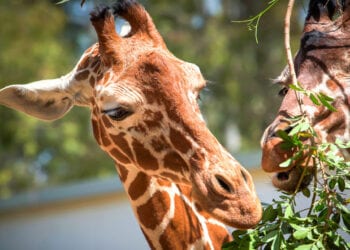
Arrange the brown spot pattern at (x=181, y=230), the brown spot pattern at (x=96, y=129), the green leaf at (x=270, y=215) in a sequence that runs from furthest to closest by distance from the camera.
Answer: the brown spot pattern at (x=96, y=129), the brown spot pattern at (x=181, y=230), the green leaf at (x=270, y=215)

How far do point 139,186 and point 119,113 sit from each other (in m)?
0.38

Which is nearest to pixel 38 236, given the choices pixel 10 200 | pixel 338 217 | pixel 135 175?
pixel 10 200

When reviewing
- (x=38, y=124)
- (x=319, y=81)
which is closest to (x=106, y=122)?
(x=319, y=81)

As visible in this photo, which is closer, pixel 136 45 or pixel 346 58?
pixel 136 45

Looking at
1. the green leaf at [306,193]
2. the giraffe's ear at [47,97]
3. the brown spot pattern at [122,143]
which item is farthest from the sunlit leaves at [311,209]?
the giraffe's ear at [47,97]

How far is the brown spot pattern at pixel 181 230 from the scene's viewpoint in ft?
10.3

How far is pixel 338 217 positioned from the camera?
9.36ft

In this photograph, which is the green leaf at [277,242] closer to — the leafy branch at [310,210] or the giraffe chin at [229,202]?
the leafy branch at [310,210]

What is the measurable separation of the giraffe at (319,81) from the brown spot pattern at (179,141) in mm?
407

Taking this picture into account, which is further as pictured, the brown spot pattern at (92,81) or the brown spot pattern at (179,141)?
the brown spot pattern at (92,81)

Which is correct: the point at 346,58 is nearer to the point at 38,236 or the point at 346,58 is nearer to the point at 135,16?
the point at 135,16

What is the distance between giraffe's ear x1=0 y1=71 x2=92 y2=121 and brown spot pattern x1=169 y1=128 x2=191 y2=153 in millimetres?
654

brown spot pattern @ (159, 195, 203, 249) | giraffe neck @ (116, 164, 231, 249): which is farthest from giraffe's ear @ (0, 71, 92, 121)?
brown spot pattern @ (159, 195, 203, 249)

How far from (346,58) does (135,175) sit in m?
1.20
